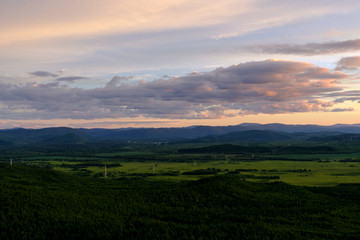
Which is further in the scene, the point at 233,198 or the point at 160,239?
the point at 233,198

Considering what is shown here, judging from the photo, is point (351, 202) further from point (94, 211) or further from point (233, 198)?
point (94, 211)

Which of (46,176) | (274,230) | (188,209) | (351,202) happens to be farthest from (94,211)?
(46,176)

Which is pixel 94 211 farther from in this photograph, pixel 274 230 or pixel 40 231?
pixel 274 230

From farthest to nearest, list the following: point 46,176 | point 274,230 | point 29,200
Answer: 1. point 46,176
2. point 29,200
3. point 274,230

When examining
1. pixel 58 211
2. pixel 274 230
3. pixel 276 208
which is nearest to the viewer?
pixel 274 230

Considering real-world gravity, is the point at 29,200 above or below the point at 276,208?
above

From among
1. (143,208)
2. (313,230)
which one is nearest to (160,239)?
(143,208)
